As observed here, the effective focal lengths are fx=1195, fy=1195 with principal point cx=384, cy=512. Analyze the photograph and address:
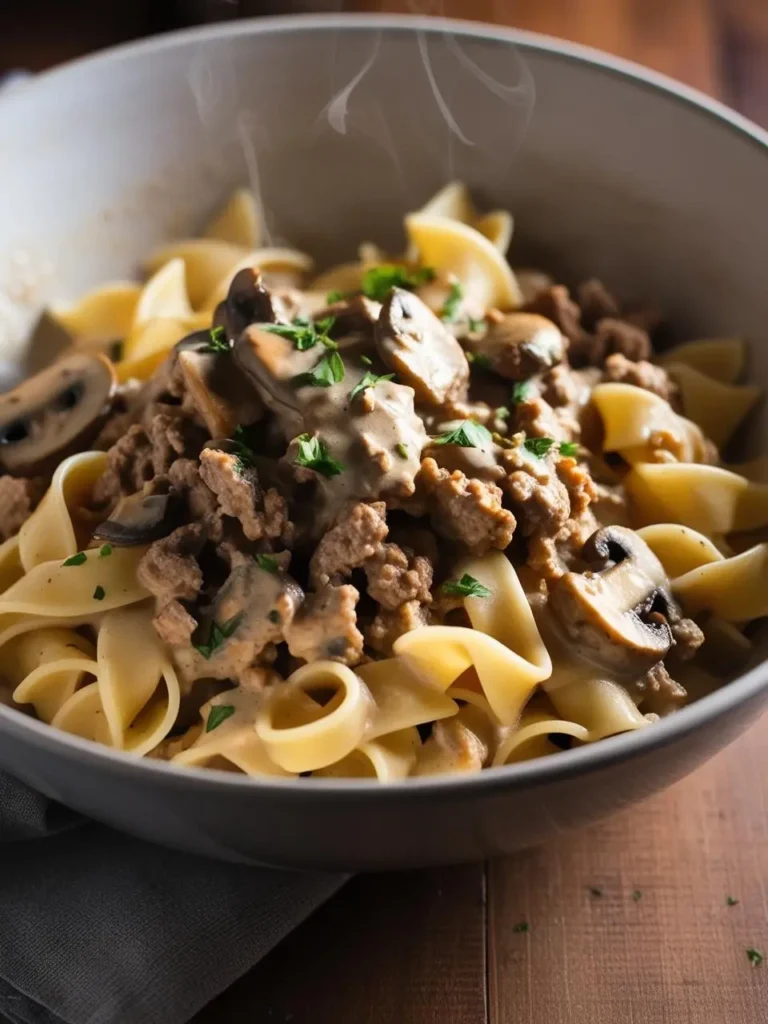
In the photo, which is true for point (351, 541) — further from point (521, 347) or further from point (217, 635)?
point (521, 347)

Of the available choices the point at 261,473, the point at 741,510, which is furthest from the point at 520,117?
the point at 261,473

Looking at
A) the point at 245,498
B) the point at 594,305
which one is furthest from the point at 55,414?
the point at 594,305

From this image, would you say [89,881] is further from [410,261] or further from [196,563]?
[410,261]

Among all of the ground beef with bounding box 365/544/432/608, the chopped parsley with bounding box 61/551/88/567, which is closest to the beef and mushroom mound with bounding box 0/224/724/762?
the ground beef with bounding box 365/544/432/608

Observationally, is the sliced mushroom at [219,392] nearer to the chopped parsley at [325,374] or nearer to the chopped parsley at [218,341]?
the chopped parsley at [218,341]

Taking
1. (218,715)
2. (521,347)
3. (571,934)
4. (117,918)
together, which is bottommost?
(571,934)

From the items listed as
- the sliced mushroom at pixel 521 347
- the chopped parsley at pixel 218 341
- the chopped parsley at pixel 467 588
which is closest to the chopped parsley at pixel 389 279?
the sliced mushroom at pixel 521 347
